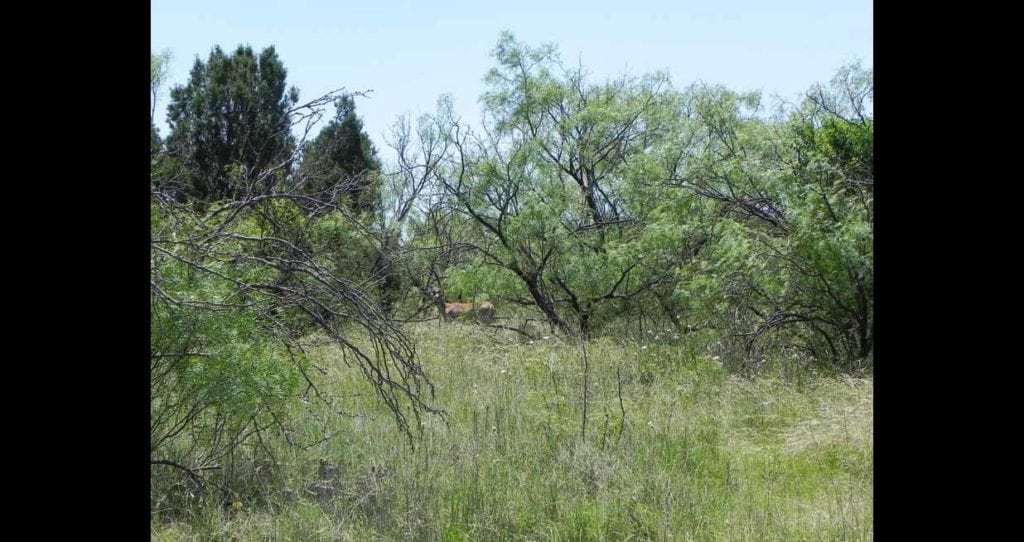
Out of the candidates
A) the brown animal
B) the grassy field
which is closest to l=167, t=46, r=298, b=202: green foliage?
the brown animal

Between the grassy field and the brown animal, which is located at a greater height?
the brown animal

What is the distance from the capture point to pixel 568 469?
375 cm

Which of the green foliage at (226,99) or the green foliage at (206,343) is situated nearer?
the green foliage at (206,343)

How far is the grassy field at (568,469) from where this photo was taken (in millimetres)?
3217

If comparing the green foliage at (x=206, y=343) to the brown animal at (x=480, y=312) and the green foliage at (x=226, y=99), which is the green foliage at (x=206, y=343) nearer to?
the brown animal at (x=480, y=312)

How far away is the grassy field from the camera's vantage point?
3.22 meters

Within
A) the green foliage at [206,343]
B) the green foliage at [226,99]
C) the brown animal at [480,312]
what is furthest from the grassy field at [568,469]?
the green foliage at [226,99]

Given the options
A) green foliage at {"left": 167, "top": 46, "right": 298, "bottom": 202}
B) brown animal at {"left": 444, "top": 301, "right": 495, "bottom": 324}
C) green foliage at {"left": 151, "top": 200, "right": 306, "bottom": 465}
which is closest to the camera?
green foliage at {"left": 151, "top": 200, "right": 306, "bottom": 465}

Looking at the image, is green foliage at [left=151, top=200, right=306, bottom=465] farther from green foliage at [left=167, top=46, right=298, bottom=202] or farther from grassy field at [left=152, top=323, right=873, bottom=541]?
green foliage at [left=167, top=46, right=298, bottom=202]

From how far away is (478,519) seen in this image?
3.28 metres

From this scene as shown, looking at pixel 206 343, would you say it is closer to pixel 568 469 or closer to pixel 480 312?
pixel 568 469

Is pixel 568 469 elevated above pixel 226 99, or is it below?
below

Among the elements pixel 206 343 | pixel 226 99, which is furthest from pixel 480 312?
pixel 226 99
